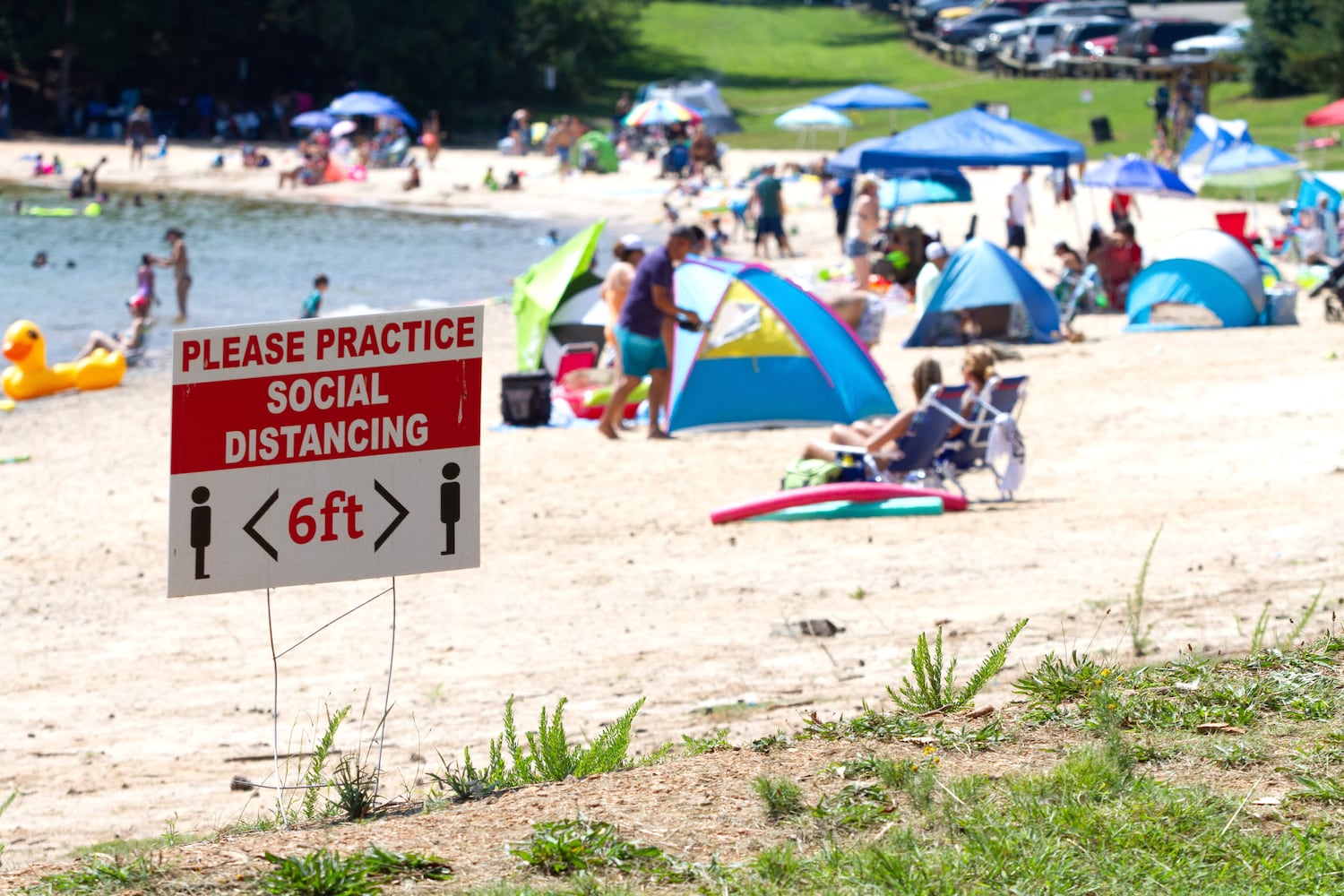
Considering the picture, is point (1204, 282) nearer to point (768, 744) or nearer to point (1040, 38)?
point (768, 744)

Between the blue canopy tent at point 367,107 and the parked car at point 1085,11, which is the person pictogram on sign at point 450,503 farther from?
the parked car at point 1085,11

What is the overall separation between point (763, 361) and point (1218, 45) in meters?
36.8

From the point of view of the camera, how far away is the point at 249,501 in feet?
13.6

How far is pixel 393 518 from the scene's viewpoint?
4277mm

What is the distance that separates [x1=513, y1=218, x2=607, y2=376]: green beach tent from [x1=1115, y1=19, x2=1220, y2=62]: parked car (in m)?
35.5

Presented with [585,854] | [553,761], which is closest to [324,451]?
[553,761]

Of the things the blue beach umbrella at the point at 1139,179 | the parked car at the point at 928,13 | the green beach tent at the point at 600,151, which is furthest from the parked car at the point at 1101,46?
the blue beach umbrella at the point at 1139,179

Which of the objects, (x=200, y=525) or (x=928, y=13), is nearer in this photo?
(x=200, y=525)

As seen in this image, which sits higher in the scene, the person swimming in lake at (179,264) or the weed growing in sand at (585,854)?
the person swimming in lake at (179,264)

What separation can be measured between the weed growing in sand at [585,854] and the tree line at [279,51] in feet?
153

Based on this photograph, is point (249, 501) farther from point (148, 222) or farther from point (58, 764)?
point (148, 222)

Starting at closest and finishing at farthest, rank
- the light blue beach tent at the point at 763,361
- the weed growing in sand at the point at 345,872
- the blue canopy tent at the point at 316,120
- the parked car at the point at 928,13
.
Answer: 1. the weed growing in sand at the point at 345,872
2. the light blue beach tent at the point at 763,361
3. the blue canopy tent at the point at 316,120
4. the parked car at the point at 928,13

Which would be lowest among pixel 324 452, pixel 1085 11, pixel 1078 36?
pixel 324 452

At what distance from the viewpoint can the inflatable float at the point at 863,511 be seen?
29.8ft
